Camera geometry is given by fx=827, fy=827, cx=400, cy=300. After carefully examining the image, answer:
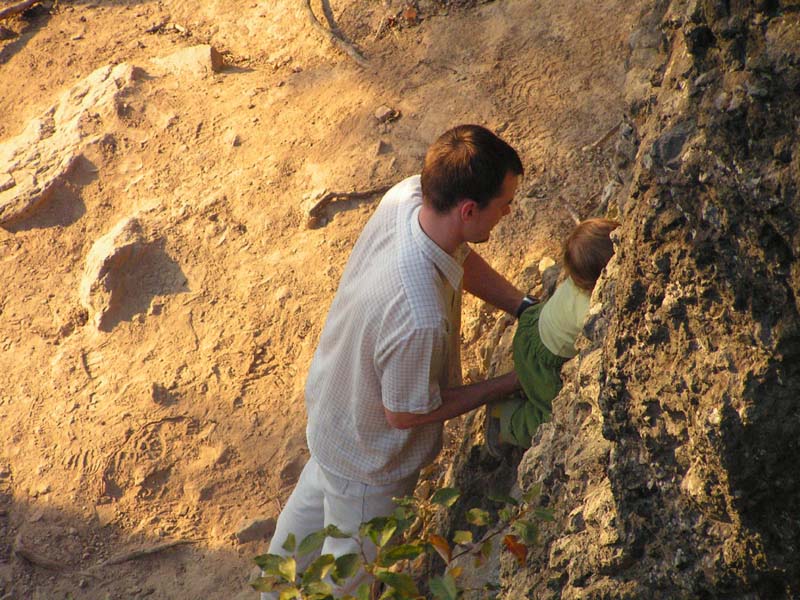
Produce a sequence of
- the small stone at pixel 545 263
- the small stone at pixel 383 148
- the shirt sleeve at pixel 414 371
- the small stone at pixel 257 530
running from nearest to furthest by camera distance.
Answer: the shirt sleeve at pixel 414 371
the small stone at pixel 545 263
the small stone at pixel 257 530
the small stone at pixel 383 148

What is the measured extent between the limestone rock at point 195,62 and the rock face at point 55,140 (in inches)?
10.6

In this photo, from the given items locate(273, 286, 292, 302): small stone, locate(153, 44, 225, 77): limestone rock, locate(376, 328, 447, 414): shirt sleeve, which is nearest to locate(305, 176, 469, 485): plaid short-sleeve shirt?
locate(376, 328, 447, 414): shirt sleeve

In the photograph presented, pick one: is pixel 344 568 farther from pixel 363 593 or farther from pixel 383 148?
pixel 383 148

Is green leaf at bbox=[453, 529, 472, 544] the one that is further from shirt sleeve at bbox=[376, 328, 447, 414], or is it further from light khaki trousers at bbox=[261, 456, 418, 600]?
light khaki trousers at bbox=[261, 456, 418, 600]

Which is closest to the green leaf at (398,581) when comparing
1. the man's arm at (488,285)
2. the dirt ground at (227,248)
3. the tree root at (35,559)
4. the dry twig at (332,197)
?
the man's arm at (488,285)

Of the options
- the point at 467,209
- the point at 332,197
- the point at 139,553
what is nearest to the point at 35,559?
the point at 139,553

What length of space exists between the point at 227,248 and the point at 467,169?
8.60 feet

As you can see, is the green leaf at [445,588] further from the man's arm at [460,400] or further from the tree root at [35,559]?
the tree root at [35,559]

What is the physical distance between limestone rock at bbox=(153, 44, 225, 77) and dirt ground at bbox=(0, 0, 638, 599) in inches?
2.1

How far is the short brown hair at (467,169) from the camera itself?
8.46 ft

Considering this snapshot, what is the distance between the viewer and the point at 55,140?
5.55 meters

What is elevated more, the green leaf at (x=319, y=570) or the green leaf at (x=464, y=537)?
the green leaf at (x=319, y=570)

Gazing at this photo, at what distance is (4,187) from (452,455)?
3.62m

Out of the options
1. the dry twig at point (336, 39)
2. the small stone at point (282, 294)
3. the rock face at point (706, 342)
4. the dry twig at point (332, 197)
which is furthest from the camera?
the dry twig at point (336, 39)
